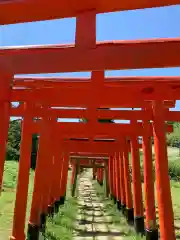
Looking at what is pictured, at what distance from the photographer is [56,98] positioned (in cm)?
523

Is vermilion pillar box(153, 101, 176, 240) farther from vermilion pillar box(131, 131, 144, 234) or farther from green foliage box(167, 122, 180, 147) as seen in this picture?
green foliage box(167, 122, 180, 147)

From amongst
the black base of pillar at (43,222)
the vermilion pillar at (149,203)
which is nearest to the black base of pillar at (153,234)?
the vermilion pillar at (149,203)

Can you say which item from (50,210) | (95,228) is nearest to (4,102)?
(95,228)

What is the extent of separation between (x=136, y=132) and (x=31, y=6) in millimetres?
6212

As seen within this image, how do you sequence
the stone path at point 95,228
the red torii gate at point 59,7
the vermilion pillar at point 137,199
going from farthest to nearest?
the stone path at point 95,228, the vermilion pillar at point 137,199, the red torii gate at point 59,7

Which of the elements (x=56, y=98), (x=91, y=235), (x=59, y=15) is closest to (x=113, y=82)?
(x=56, y=98)

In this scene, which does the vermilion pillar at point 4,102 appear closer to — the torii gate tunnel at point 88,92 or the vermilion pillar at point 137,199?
the torii gate tunnel at point 88,92

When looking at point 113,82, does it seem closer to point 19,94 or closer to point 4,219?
point 19,94

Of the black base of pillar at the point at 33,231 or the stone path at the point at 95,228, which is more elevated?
the black base of pillar at the point at 33,231

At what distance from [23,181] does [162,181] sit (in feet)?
8.18

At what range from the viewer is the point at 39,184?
677 centimetres

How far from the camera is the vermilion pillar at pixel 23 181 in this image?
5.57 metres

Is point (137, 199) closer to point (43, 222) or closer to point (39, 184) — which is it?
point (43, 222)

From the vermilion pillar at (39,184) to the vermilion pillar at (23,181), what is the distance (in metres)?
0.79
